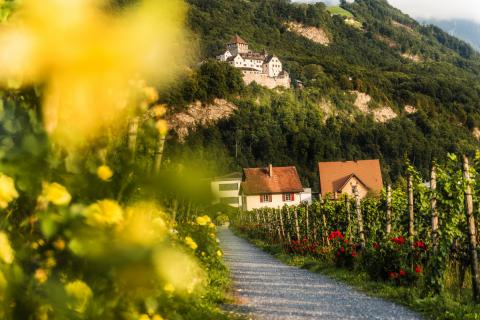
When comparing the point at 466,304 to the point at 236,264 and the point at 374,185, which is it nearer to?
the point at 236,264

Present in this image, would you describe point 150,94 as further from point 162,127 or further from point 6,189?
point 6,189

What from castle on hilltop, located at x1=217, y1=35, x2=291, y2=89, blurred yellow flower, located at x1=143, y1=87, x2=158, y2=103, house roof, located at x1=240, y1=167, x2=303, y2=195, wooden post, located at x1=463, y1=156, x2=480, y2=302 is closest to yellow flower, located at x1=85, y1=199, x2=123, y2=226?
blurred yellow flower, located at x1=143, y1=87, x2=158, y2=103

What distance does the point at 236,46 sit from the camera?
150 m

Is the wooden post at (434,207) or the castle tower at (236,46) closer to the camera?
the wooden post at (434,207)

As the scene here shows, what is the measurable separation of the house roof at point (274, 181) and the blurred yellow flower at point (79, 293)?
2329 inches

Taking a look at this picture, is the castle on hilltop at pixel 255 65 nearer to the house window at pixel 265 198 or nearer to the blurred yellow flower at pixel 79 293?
the house window at pixel 265 198

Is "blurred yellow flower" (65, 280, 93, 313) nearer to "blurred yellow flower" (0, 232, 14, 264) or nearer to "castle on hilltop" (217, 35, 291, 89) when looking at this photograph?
"blurred yellow flower" (0, 232, 14, 264)

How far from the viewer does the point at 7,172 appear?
1142 millimetres

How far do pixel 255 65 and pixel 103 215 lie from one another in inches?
5579

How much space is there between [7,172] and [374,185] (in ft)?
187

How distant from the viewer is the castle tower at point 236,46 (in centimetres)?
14888

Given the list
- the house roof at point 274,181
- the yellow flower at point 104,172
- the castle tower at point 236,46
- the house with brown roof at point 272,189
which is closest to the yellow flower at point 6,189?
the yellow flower at point 104,172

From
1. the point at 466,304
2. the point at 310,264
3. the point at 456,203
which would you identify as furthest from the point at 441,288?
the point at 310,264

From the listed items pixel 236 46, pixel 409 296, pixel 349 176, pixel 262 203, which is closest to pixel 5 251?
pixel 409 296
